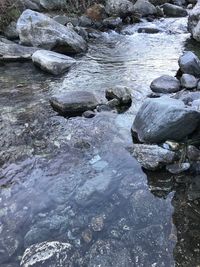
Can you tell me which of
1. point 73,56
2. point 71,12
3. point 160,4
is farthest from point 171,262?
point 160,4

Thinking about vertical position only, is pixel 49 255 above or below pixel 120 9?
above

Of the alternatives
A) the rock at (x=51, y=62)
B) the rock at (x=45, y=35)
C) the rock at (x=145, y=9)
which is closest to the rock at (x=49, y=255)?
the rock at (x=51, y=62)

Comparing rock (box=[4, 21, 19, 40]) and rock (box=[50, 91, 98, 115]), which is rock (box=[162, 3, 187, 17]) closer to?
rock (box=[4, 21, 19, 40])

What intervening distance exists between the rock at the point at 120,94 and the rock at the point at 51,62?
1.99m

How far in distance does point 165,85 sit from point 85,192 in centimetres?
371

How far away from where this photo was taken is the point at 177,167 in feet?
16.6

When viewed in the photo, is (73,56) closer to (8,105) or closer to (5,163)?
(8,105)

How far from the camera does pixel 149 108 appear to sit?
592 centimetres

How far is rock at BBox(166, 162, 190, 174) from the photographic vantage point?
5.01 m

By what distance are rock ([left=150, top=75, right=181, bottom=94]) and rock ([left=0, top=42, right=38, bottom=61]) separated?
386cm

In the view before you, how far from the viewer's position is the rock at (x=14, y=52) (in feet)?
32.2

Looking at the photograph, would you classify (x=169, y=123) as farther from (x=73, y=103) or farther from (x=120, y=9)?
(x=120, y=9)

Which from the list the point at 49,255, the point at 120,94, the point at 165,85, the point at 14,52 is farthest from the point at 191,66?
the point at 49,255

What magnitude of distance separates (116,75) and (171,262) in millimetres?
5596
